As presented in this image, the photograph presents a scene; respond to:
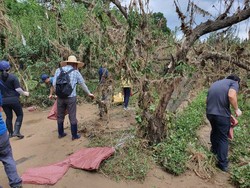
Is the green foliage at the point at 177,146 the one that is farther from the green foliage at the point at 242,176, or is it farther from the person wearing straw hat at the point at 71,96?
the person wearing straw hat at the point at 71,96

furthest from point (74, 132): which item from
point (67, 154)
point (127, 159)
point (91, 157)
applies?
point (127, 159)

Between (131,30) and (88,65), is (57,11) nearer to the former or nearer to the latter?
(88,65)

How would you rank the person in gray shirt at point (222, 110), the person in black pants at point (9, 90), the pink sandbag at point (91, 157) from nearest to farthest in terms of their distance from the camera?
the pink sandbag at point (91, 157) → the person in gray shirt at point (222, 110) → the person in black pants at point (9, 90)

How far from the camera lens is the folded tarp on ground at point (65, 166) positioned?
13.4ft

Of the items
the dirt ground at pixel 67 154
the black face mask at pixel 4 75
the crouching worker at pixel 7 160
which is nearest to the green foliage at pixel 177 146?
the dirt ground at pixel 67 154

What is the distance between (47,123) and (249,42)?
6.10 meters

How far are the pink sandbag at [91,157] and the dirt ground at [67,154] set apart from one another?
0.34 ft

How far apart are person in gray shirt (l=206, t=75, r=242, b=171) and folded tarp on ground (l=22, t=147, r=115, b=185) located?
6.24ft

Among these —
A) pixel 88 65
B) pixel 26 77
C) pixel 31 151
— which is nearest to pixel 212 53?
pixel 31 151

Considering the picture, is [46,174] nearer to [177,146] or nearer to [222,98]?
[177,146]

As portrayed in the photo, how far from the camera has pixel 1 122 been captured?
3701 mm

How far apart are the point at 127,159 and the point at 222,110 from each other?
1.87m

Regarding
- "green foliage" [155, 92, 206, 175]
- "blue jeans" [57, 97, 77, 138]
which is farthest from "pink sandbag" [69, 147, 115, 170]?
"blue jeans" [57, 97, 77, 138]

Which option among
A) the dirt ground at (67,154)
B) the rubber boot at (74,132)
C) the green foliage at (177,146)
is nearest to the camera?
the dirt ground at (67,154)
